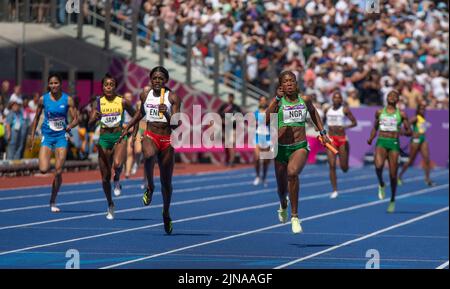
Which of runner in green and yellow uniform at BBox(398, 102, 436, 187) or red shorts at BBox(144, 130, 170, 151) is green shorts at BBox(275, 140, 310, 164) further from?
runner in green and yellow uniform at BBox(398, 102, 436, 187)

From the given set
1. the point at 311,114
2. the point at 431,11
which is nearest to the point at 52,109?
the point at 311,114

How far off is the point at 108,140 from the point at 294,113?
5.67 ft

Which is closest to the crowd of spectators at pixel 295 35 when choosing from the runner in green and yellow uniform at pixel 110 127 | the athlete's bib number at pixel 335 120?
the runner in green and yellow uniform at pixel 110 127

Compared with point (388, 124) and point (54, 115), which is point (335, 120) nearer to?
point (54, 115)

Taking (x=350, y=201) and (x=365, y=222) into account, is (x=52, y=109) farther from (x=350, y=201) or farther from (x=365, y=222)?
(x=350, y=201)

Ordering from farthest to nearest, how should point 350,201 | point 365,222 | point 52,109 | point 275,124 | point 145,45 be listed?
point 350,201, point 365,222, point 145,45, point 52,109, point 275,124

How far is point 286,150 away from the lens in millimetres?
13680

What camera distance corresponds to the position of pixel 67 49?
645 inches

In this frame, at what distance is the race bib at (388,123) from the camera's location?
2233cm

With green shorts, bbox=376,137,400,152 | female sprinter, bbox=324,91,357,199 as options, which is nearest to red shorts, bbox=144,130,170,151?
female sprinter, bbox=324,91,357,199

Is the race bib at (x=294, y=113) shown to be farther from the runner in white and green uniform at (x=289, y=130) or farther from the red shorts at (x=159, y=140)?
the red shorts at (x=159, y=140)

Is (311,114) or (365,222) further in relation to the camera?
(365,222)
